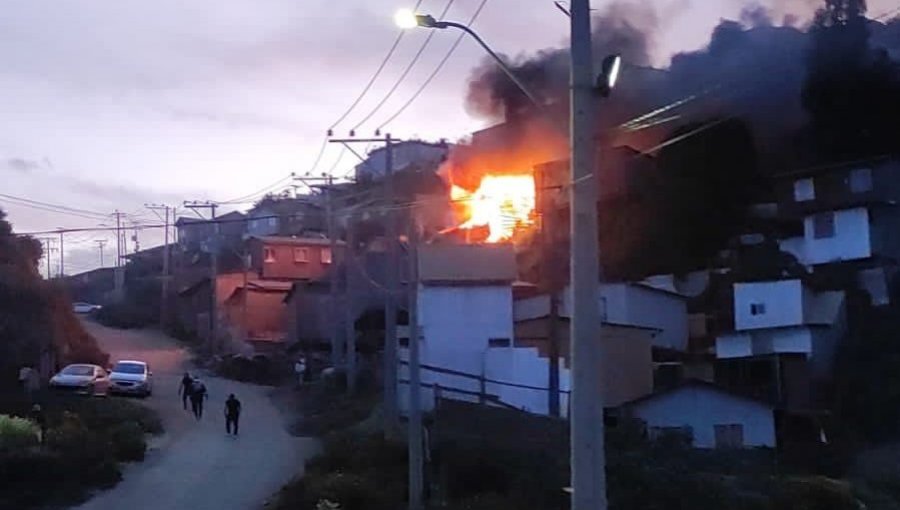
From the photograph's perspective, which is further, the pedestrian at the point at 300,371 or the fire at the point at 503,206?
the fire at the point at 503,206

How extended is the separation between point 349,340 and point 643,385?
1114 cm

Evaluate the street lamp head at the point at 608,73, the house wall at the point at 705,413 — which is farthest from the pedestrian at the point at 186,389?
the street lamp head at the point at 608,73

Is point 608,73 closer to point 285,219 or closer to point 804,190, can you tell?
point 804,190

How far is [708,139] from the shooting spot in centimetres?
6519

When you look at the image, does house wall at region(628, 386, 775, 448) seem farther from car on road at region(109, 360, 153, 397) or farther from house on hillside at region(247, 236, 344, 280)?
house on hillside at region(247, 236, 344, 280)

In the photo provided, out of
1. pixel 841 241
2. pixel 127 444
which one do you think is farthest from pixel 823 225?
pixel 127 444

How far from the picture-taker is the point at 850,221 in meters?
57.2

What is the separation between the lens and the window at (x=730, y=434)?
4516 centimetres

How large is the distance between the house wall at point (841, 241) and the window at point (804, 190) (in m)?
2.45

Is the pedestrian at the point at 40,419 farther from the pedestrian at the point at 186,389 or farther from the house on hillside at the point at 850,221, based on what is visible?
the house on hillside at the point at 850,221

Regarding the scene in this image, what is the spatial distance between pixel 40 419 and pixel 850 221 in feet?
118

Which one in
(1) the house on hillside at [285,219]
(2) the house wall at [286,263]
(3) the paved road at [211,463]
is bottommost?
(3) the paved road at [211,463]

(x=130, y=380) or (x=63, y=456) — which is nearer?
(x=63, y=456)

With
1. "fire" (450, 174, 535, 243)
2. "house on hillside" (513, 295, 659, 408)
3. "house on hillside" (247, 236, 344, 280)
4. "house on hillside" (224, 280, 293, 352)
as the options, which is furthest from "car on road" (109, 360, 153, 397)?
"house on hillside" (247, 236, 344, 280)
